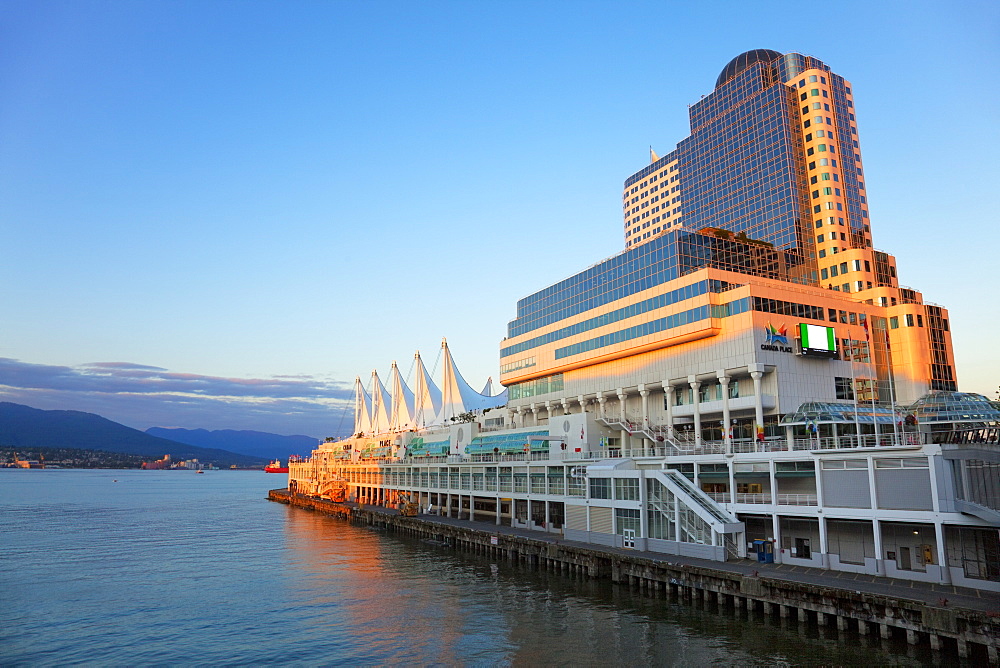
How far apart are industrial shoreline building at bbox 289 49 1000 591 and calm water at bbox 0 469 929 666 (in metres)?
10.9

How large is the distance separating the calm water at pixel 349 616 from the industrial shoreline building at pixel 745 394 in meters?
10.9

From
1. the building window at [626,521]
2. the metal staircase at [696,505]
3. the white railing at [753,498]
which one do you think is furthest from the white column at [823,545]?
the building window at [626,521]

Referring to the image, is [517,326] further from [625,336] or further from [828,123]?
[828,123]

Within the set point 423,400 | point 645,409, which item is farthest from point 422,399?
point 645,409

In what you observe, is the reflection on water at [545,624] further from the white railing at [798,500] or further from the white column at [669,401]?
the white column at [669,401]

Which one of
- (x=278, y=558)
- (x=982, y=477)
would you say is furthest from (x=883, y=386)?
(x=278, y=558)

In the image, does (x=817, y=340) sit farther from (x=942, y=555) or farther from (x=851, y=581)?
(x=851, y=581)

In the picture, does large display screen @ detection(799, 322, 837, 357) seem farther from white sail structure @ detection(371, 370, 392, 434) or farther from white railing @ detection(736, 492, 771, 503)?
white sail structure @ detection(371, 370, 392, 434)

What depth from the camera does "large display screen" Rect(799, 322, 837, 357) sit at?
70.6 m

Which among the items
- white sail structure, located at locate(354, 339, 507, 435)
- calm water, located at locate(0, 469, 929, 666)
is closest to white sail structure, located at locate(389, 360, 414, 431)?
white sail structure, located at locate(354, 339, 507, 435)

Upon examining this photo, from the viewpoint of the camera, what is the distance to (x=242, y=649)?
128ft

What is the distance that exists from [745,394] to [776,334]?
709cm

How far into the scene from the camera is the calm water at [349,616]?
36938mm

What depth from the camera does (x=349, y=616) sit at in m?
46.4
